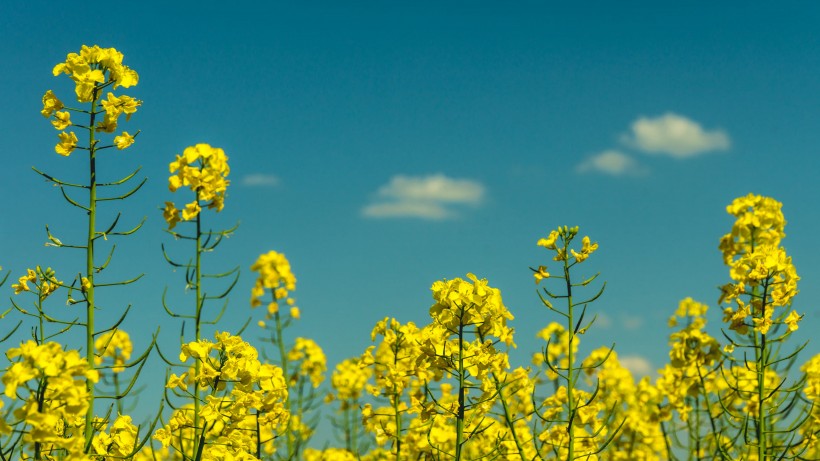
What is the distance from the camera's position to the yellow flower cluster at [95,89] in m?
4.12

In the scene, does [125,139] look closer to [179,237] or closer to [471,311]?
[179,237]

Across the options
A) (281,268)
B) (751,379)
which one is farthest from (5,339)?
(751,379)

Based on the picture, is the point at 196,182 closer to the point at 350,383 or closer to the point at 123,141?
the point at 123,141

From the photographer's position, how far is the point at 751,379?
7.07 metres

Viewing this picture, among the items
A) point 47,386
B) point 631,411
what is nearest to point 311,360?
point 631,411

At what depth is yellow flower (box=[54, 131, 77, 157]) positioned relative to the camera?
13.5 feet

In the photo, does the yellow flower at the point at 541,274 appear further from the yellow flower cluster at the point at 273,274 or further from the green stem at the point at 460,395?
the yellow flower cluster at the point at 273,274

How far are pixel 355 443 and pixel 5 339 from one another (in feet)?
14.9

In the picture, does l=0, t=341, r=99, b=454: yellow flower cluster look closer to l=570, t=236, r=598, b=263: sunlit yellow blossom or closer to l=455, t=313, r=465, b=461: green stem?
l=455, t=313, r=465, b=461: green stem

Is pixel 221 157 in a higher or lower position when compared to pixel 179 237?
higher

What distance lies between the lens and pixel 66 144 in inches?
162

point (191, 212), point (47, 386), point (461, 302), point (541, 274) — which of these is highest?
point (191, 212)

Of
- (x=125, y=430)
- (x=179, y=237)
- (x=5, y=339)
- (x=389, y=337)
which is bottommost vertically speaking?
(x=125, y=430)

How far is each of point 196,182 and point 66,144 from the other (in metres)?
1.09
